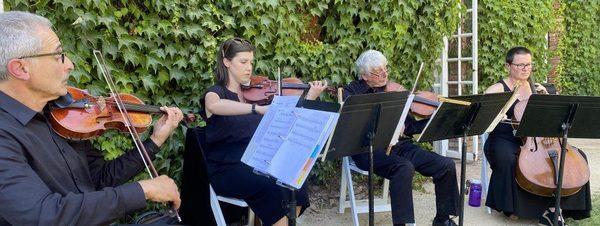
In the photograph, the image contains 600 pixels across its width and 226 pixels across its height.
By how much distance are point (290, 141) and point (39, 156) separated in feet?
3.11

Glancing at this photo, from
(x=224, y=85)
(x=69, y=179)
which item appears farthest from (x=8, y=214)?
(x=224, y=85)

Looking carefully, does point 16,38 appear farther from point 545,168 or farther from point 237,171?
point 545,168

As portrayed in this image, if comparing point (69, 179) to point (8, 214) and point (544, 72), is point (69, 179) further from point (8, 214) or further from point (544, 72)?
point (544, 72)

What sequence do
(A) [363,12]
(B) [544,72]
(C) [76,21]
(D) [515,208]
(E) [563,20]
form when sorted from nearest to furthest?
(C) [76,21]
(D) [515,208]
(A) [363,12]
(B) [544,72]
(E) [563,20]

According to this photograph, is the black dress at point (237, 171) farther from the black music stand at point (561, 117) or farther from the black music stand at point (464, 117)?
the black music stand at point (561, 117)

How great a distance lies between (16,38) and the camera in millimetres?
1776

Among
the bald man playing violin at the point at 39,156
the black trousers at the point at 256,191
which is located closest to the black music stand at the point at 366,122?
the black trousers at the point at 256,191

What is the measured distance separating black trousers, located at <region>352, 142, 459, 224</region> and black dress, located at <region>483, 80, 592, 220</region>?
0.45 metres

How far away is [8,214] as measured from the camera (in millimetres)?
1568

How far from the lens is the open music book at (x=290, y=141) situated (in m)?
2.06

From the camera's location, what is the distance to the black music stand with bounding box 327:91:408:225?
2422mm

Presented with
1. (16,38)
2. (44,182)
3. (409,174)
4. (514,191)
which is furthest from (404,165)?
(16,38)

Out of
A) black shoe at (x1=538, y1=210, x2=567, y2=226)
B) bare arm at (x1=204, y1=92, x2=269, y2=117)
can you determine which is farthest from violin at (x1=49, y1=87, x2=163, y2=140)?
black shoe at (x1=538, y1=210, x2=567, y2=226)

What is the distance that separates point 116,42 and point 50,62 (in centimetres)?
145
